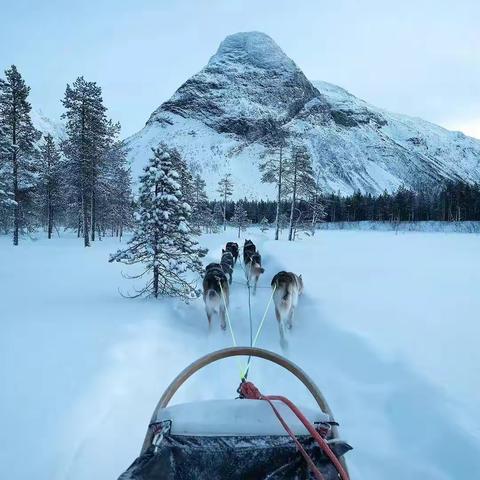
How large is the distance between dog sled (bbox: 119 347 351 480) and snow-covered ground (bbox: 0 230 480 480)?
140 cm

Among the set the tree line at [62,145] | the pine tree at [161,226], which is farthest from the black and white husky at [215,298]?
the tree line at [62,145]

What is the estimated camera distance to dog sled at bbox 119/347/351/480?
1.99 meters

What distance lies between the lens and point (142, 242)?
9.34m

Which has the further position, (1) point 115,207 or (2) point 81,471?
(1) point 115,207

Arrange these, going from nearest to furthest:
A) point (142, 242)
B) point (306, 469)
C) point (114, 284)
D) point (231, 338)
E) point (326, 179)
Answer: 1. point (306, 469)
2. point (231, 338)
3. point (142, 242)
4. point (114, 284)
5. point (326, 179)

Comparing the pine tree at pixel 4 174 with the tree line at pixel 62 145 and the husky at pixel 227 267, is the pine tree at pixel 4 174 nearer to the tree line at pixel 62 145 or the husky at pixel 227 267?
the tree line at pixel 62 145

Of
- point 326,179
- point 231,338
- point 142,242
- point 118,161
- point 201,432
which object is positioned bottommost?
point 231,338

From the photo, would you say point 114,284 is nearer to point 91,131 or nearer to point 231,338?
point 231,338

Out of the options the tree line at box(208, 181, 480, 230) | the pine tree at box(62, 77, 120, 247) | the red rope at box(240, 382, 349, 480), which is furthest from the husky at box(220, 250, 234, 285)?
the tree line at box(208, 181, 480, 230)

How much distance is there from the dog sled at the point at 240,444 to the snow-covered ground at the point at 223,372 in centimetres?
140

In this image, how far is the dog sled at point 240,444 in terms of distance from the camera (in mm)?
1993

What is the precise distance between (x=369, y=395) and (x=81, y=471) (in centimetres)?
323

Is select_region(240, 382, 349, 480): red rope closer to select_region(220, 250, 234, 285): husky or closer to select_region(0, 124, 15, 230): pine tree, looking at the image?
select_region(220, 250, 234, 285): husky

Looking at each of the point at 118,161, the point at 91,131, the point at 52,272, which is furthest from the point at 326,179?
the point at 52,272
